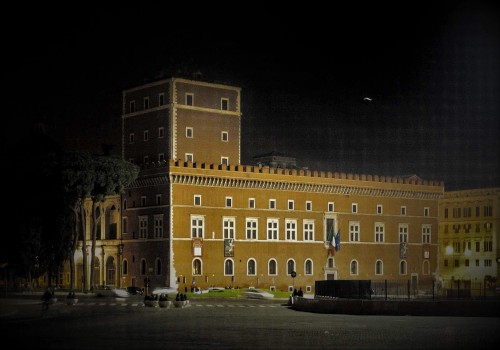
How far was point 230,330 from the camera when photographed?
89.8 ft

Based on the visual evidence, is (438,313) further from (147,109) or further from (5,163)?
(147,109)

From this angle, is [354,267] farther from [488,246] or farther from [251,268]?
[488,246]

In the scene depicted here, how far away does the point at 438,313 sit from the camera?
33.0 m

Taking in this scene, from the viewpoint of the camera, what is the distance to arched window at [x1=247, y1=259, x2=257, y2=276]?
53.4 metres

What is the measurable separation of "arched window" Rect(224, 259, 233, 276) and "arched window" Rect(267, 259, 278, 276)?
98.2 inches

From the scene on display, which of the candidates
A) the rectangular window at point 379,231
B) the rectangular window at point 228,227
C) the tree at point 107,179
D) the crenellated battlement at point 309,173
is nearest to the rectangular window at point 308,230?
the crenellated battlement at point 309,173

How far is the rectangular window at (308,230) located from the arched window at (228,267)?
5.84 m

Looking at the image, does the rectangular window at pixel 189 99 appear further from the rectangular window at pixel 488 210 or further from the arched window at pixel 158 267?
the rectangular window at pixel 488 210

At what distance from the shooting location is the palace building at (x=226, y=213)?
170 ft

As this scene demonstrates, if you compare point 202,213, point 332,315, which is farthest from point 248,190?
point 332,315

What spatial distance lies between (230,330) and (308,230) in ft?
98.3

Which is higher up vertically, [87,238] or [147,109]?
[147,109]

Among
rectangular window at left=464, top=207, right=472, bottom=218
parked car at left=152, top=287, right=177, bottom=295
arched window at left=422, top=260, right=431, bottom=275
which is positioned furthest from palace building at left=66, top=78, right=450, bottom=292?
rectangular window at left=464, top=207, right=472, bottom=218

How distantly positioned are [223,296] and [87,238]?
11821mm
